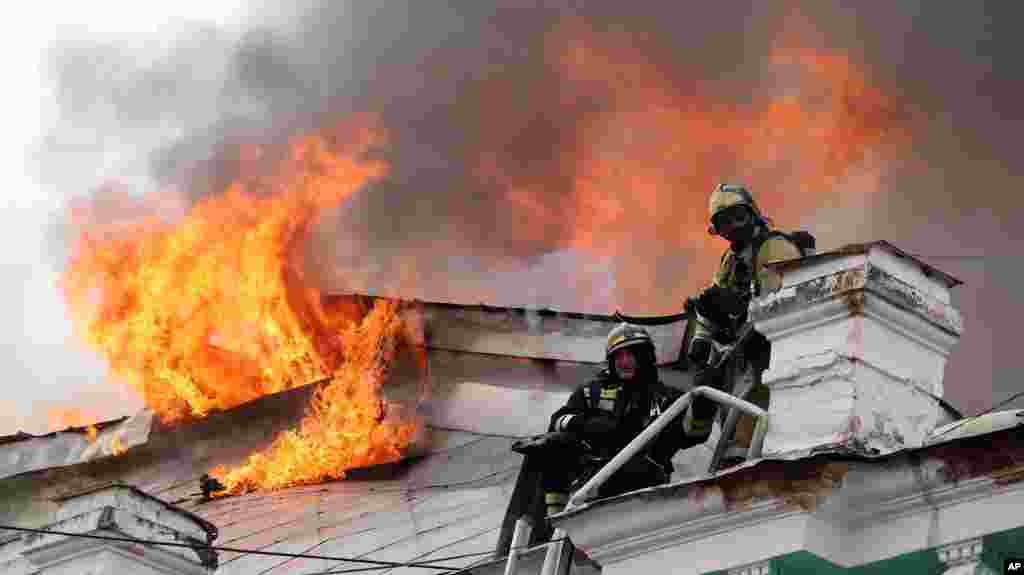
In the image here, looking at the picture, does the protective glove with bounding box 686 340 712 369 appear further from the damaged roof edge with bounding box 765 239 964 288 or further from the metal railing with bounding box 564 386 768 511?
the damaged roof edge with bounding box 765 239 964 288

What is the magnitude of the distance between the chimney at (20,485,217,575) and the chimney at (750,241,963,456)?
3.85m

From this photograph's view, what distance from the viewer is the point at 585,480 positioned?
34.2 feet

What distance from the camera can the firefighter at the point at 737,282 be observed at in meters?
10.7

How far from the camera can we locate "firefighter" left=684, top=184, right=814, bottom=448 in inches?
423

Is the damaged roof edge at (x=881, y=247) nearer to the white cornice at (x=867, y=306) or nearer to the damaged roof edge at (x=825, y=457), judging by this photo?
the white cornice at (x=867, y=306)

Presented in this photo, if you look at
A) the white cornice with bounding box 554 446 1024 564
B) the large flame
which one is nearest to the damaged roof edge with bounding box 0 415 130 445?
the large flame

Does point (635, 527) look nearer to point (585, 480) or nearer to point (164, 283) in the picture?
point (585, 480)

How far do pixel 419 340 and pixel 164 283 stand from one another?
3.26m

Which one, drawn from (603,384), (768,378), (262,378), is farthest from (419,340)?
(768,378)

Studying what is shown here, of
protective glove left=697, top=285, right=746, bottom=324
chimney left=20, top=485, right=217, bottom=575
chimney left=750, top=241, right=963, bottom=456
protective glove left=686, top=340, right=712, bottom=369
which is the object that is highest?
protective glove left=697, top=285, right=746, bottom=324

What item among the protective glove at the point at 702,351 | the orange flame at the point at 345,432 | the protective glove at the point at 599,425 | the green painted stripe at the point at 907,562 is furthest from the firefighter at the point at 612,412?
the orange flame at the point at 345,432

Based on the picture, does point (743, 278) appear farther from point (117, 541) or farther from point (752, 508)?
point (117, 541)

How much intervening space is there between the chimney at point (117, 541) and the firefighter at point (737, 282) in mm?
3033

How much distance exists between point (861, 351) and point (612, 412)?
2548 millimetres
